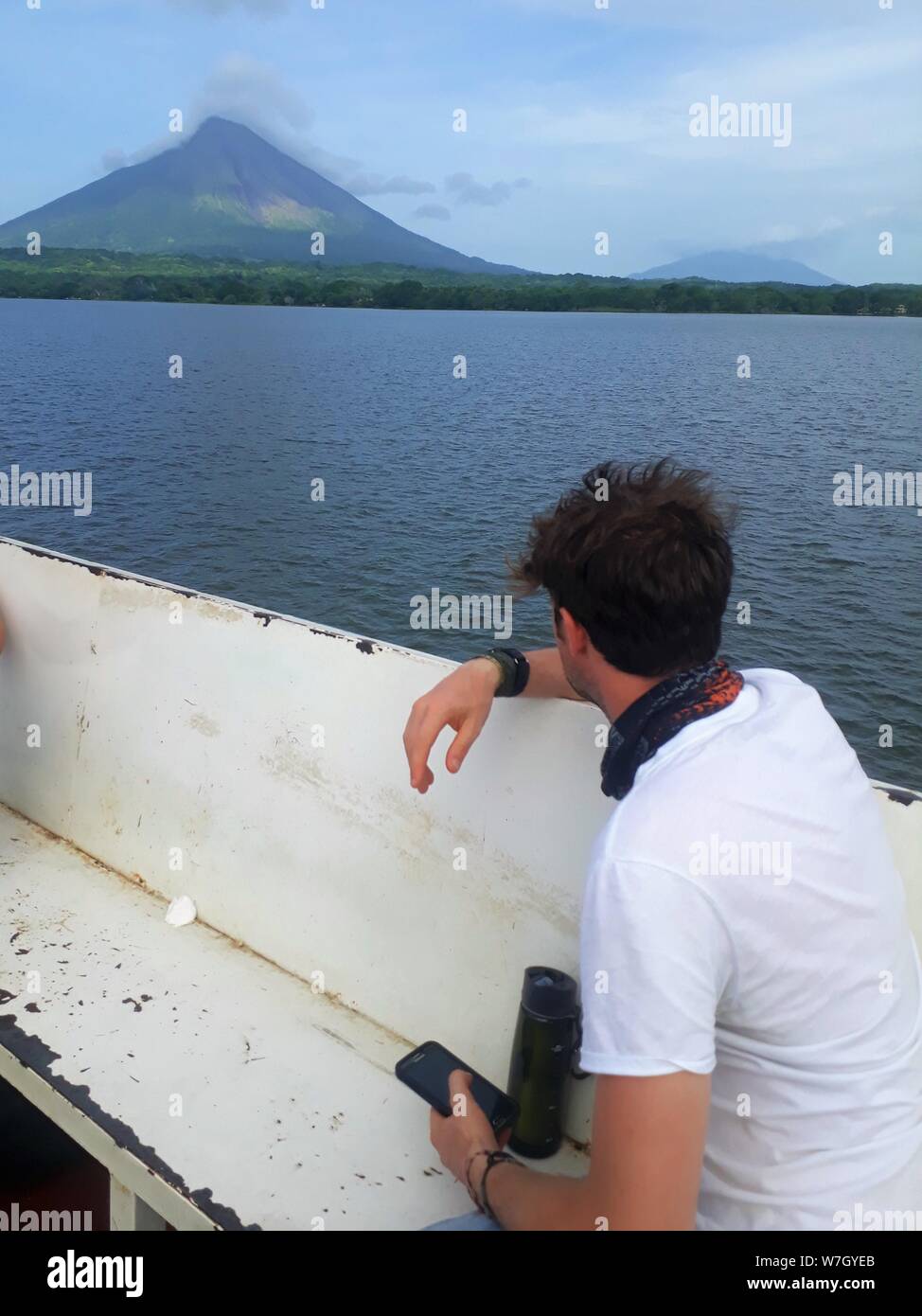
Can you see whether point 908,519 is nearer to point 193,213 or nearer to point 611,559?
point 611,559

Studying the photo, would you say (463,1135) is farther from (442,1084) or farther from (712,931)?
(712,931)

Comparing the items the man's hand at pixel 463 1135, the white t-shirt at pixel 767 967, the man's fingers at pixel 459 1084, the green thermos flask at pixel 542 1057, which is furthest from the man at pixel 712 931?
the green thermos flask at pixel 542 1057

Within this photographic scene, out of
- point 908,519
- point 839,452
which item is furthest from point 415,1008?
point 839,452

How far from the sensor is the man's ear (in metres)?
1.38

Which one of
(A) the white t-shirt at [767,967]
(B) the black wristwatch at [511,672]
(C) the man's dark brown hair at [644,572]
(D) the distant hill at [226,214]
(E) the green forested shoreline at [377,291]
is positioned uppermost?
(D) the distant hill at [226,214]

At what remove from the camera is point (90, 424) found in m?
23.1

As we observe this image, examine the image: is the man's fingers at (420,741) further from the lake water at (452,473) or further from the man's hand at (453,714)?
the lake water at (452,473)

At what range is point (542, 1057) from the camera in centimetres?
186

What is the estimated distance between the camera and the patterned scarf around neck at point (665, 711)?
4.25ft

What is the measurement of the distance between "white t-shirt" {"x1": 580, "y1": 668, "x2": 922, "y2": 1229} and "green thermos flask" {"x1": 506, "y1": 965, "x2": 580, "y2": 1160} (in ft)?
1.89

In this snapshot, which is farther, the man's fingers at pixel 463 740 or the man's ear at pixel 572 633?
the man's fingers at pixel 463 740

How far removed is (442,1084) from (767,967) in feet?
3.02

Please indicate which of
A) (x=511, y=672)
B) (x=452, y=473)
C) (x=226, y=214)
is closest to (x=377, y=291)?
(x=452, y=473)
